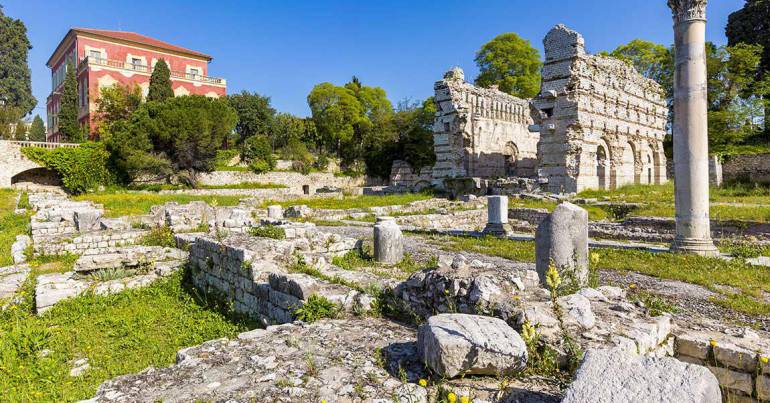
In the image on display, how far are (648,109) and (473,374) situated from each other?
27944mm

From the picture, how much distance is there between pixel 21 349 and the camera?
5719mm

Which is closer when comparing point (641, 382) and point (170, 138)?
point (641, 382)

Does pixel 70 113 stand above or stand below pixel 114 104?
below

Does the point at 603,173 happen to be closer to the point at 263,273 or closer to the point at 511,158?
the point at 511,158

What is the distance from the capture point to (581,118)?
19797 millimetres

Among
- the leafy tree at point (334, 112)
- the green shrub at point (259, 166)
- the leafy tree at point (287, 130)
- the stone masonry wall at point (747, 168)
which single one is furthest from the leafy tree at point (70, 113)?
the stone masonry wall at point (747, 168)

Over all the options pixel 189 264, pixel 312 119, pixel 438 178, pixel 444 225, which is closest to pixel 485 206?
pixel 444 225

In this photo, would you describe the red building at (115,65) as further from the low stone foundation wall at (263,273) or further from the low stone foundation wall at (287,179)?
the low stone foundation wall at (263,273)

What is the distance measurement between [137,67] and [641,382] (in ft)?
165

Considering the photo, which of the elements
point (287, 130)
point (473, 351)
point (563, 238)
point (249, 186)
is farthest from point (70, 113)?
point (473, 351)

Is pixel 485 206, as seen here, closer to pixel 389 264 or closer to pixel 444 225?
pixel 444 225

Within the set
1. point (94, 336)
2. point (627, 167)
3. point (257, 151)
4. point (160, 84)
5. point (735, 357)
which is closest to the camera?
point (735, 357)

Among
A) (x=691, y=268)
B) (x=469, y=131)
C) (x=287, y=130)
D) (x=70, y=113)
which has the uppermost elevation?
(x=70, y=113)

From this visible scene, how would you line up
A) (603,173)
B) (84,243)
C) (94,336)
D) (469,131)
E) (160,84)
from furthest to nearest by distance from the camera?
1. (160,84)
2. (469,131)
3. (603,173)
4. (84,243)
5. (94,336)
